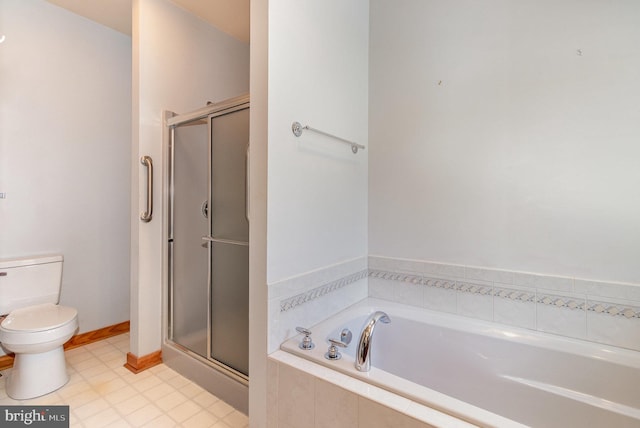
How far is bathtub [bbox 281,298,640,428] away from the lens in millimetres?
1158

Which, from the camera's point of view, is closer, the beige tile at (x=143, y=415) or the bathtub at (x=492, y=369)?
the bathtub at (x=492, y=369)

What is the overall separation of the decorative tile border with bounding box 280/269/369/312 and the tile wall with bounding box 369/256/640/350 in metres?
0.18

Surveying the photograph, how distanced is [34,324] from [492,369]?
100 inches

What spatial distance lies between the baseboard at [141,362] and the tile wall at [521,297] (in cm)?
163

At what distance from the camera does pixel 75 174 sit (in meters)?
2.27

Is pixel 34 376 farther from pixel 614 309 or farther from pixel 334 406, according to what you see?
pixel 614 309

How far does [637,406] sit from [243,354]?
5.92 feet

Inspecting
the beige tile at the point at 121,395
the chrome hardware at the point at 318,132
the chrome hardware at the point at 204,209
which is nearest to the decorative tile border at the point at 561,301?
the chrome hardware at the point at 318,132

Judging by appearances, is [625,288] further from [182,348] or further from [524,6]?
[182,348]

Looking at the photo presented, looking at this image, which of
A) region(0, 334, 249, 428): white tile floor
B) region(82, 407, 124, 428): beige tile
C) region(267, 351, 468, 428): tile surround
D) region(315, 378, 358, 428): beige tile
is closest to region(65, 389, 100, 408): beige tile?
region(0, 334, 249, 428): white tile floor

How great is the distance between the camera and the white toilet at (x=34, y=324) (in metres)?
1.62

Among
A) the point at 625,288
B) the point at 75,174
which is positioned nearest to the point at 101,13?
the point at 75,174

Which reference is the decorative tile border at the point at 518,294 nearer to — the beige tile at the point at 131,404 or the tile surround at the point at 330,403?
the tile surround at the point at 330,403

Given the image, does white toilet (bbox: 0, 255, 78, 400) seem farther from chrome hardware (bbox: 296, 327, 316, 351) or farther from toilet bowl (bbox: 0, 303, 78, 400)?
chrome hardware (bbox: 296, 327, 316, 351)
